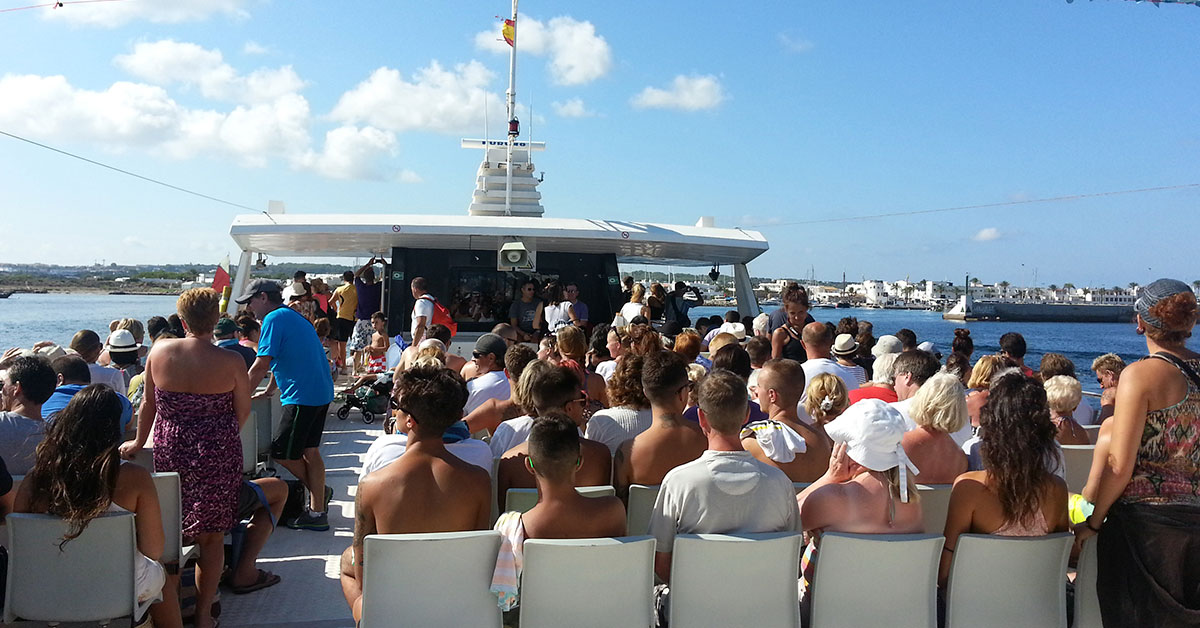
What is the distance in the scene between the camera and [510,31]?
14641 millimetres

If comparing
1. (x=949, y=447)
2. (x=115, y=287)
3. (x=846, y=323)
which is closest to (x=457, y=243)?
(x=846, y=323)

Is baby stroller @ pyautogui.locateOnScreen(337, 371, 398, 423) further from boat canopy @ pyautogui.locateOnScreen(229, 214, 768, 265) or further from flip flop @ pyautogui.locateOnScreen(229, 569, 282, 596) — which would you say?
flip flop @ pyautogui.locateOnScreen(229, 569, 282, 596)

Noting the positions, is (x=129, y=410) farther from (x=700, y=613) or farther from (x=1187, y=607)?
(x=1187, y=607)

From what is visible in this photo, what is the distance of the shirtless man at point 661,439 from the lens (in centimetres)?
377

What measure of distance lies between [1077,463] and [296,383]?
14.2 ft

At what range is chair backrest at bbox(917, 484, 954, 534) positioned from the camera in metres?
3.60

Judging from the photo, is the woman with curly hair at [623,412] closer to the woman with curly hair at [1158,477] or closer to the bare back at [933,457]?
the bare back at [933,457]

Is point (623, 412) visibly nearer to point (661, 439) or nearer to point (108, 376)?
point (661, 439)

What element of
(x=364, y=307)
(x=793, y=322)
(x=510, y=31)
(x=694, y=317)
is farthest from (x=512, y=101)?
(x=694, y=317)

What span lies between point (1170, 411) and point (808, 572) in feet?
4.46

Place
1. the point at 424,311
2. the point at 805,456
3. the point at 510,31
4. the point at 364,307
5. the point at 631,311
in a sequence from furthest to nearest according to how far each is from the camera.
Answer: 1. the point at 510,31
2. the point at 364,307
3. the point at 631,311
4. the point at 424,311
5. the point at 805,456

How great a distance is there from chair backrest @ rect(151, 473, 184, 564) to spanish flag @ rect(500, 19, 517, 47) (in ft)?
40.7

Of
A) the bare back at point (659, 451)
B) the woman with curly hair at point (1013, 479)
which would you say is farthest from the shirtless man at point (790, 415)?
the woman with curly hair at point (1013, 479)

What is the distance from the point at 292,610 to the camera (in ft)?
13.2
